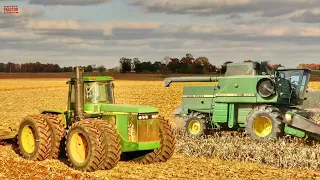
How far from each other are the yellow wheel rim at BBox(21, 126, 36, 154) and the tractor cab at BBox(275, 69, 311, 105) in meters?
6.82

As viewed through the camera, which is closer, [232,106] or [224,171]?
[224,171]

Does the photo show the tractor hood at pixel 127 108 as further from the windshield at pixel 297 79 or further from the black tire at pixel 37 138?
the windshield at pixel 297 79

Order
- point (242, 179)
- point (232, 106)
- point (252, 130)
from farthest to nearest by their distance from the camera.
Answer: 1. point (232, 106)
2. point (252, 130)
3. point (242, 179)

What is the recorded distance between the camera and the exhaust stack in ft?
33.8

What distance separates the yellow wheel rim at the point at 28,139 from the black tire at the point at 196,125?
18.7 feet

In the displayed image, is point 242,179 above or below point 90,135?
below

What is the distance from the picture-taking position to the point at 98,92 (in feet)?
34.7

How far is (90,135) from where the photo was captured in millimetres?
9289

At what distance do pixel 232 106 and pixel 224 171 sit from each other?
499cm

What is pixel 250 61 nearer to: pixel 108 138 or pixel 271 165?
pixel 271 165

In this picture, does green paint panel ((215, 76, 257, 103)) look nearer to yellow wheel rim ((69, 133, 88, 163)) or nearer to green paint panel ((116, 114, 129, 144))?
green paint panel ((116, 114, 129, 144))

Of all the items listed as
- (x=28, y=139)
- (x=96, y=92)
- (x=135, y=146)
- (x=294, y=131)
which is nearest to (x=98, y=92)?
(x=96, y=92)

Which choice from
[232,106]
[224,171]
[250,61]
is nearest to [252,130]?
[232,106]

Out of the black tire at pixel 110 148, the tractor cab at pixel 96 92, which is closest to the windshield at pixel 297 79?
the tractor cab at pixel 96 92
